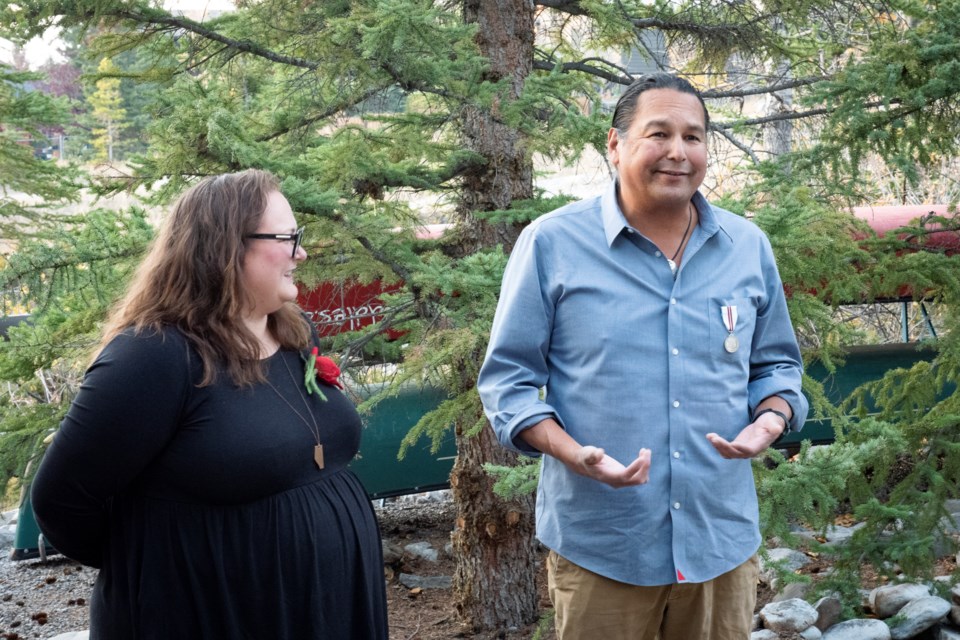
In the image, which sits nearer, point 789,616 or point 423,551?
point 789,616

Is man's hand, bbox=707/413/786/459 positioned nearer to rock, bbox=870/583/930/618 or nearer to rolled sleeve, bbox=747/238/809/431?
rolled sleeve, bbox=747/238/809/431

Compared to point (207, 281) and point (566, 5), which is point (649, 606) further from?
point (566, 5)

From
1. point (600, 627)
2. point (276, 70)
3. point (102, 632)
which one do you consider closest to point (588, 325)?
point (600, 627)

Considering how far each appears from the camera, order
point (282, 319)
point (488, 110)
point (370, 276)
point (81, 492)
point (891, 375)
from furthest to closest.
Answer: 1. point (891, 375)
2. point (370, 276)
3. point (488, 110)
4. point (282, 319)
5. point (81, 492)

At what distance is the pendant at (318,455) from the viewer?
8.57 feet

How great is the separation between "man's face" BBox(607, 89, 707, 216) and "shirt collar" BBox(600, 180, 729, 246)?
0.18 ft

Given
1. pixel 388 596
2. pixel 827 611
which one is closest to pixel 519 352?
pixel 827 611

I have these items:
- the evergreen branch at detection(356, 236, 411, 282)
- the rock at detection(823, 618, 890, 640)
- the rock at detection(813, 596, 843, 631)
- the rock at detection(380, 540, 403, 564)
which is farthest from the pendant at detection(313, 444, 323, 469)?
the rock at detection(380, 540, 403, 564)

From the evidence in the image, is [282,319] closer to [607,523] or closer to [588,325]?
[588,325]

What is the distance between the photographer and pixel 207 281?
8.30 feet

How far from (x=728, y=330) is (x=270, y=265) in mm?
1166

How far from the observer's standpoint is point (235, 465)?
241 centimetres

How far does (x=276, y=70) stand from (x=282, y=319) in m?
5.34

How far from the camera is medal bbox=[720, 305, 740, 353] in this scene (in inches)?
102
